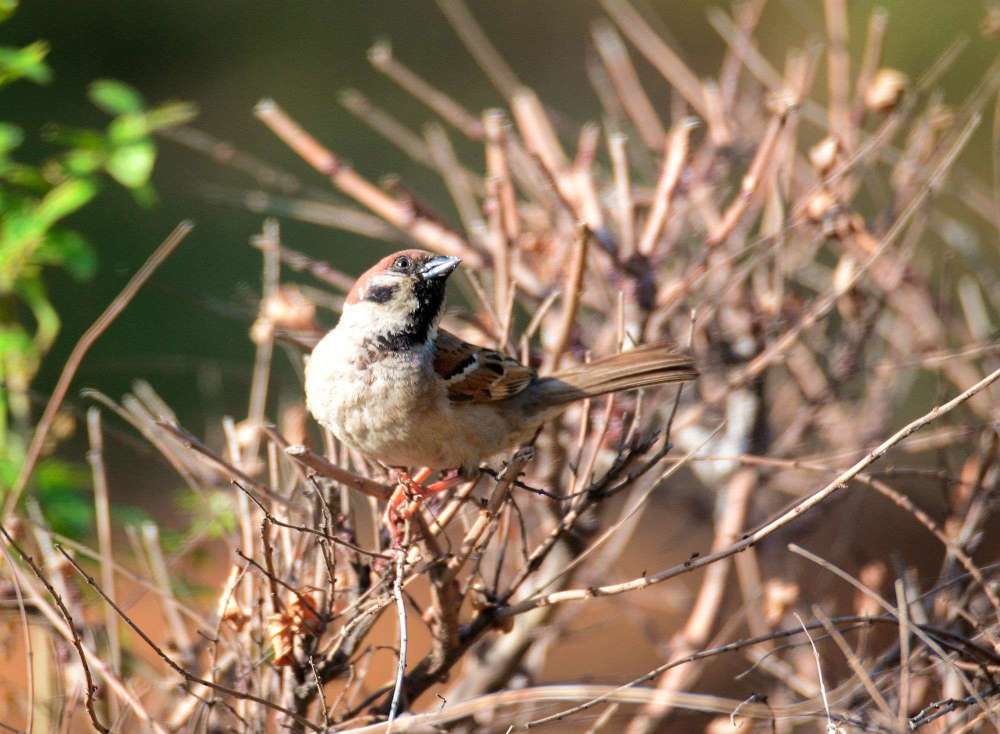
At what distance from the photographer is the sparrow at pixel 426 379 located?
7.64ft

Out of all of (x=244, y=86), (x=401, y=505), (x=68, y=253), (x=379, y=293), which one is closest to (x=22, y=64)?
(x=68, y=253)

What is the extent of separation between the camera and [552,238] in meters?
2.75

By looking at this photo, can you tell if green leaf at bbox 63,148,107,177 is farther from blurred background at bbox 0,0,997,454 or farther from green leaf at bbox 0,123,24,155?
blurred background at bbox 0,0,997,454

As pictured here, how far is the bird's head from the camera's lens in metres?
2.49

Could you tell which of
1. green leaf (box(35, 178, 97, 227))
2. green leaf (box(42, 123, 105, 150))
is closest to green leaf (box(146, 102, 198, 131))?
green leaf (box(42, 123, 105, 150))

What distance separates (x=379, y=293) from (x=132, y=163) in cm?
58

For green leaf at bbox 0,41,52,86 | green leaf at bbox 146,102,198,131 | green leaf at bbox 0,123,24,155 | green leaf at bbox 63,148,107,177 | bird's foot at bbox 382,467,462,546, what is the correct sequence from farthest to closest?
green leaf at bbox 146,102,198,131 → green leaf at bbox 63,148,107,177 → green leaf at bbox 0,123,24,155 → green leaf at bbox 0,41,52,86 → bird's foot at bbox 382,467,462,546

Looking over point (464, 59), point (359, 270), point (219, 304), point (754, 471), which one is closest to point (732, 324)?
point (754, 471)

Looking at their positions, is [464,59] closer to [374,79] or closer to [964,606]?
[374,79]

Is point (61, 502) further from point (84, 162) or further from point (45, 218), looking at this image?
point (84, 162)

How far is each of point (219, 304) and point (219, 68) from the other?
5923mm

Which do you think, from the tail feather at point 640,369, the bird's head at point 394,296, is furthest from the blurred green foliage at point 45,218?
the tail feather at point 640,369

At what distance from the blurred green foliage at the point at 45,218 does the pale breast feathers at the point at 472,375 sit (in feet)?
2.38

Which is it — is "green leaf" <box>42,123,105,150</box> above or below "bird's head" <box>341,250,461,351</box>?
above
